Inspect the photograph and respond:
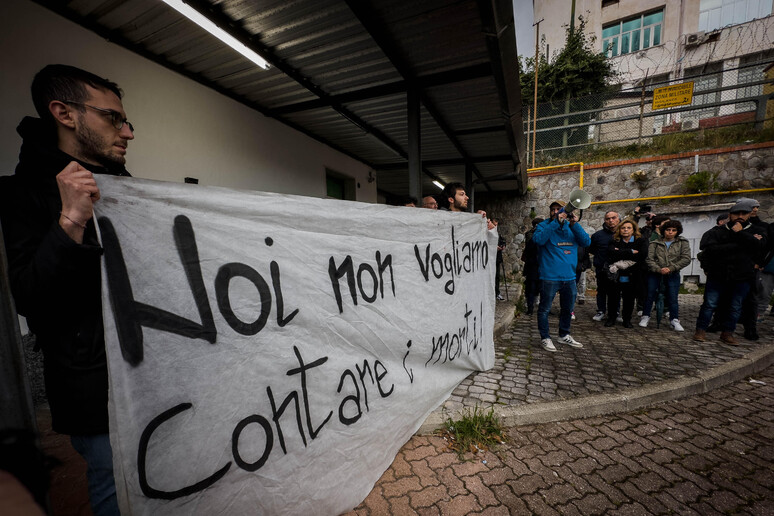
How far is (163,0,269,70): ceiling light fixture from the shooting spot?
2.49 m

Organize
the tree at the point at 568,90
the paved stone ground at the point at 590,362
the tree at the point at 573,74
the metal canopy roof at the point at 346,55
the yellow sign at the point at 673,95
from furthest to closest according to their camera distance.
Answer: the tree at the point at 573,74 → the tree at the point at 568,90 → the yellow sign at the point at 673,95 → the paved stone ground at the point at 590,362 → the metal canopy roof at the point at 346,55

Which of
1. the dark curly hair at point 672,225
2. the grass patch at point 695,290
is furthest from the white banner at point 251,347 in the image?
the grass patch at point 695,290

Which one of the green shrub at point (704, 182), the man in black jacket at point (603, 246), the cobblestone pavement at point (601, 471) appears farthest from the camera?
the green shrub at point (704, 182)

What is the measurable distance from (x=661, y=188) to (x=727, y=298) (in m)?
6.51

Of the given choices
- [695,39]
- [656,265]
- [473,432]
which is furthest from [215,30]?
[695,39]

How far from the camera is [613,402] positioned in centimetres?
271

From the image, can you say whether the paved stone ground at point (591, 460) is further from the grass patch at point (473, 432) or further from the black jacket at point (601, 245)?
the black jacket at point (601, 245)

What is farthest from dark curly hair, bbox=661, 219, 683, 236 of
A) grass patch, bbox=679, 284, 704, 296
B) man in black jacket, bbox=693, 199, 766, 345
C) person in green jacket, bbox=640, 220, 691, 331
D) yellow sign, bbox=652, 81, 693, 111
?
yellow sign, bbox=652, 81, 693, 111

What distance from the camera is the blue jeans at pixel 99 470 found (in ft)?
3.43

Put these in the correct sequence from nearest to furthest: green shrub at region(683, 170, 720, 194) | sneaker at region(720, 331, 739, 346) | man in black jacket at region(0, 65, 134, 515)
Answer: man in black jacket at region(0, 65, 134, 515), sneaker at region(720, 331, 739, 346), green shrub at region(683, 170, 720, 194)

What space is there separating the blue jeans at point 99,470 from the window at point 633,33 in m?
23.2

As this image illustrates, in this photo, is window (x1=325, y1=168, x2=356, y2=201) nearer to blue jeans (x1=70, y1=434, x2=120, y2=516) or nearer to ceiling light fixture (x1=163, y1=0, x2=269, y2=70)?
ceiling light fixture (x1=163, y1=0, x2=269, y2=70)

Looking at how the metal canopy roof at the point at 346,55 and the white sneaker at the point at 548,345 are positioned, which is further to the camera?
the white sneaker at the point at 548,345

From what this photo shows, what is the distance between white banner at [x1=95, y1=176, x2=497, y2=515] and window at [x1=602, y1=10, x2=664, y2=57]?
22012mm
